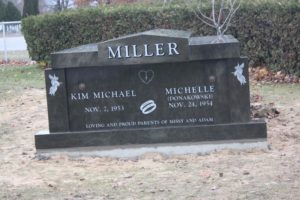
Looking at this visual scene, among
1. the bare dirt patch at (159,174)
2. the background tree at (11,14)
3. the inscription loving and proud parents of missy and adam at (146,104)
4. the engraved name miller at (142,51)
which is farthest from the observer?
the background tree at (11,14)

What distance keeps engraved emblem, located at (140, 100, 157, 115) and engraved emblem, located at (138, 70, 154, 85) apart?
0.22 metres

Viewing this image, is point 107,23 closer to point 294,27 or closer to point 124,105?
point 294,27

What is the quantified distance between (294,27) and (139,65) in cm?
751

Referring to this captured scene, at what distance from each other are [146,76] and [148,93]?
0.62 feet

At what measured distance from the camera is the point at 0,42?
3145 centimetres

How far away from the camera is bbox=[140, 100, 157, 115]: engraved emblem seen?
8.00m

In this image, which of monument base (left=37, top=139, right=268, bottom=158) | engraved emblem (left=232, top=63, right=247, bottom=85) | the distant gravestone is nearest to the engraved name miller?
the distant gravestone

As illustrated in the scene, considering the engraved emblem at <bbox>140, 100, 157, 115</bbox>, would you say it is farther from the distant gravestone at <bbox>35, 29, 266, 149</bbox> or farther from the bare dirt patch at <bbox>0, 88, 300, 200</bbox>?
the bare dirt patch at <bbox>0, 88, 300, 200</bbox>

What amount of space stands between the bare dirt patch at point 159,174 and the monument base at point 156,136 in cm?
17

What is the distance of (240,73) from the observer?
309 inches

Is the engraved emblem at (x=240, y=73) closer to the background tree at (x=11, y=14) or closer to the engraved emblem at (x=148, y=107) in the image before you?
the engraved emblem at (x=148, y=107)

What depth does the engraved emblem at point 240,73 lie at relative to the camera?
785cm

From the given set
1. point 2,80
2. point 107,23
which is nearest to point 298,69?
point 107,23

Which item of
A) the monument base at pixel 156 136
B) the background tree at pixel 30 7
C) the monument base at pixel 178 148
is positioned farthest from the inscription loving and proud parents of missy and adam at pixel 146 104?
the background tree at pixel 30 7
